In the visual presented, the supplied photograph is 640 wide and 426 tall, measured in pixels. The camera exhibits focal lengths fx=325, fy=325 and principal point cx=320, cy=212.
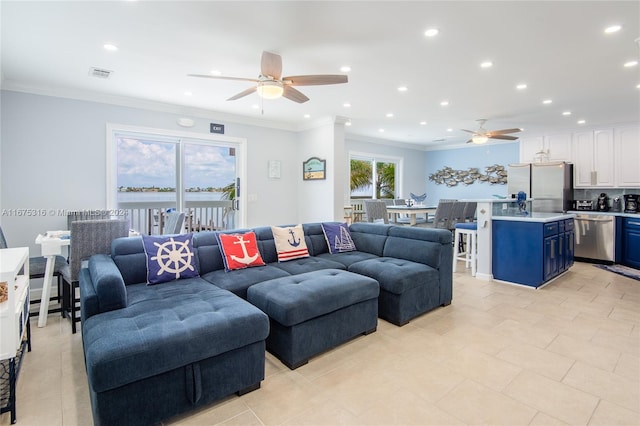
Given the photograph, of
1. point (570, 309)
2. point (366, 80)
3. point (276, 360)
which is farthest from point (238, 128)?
point (570, 309)

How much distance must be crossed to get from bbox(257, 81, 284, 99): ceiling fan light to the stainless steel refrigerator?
602cm

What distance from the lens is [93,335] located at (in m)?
1.76

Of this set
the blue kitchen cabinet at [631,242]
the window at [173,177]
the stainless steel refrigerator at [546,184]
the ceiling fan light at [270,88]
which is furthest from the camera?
the stainless steel refrigerator at [546,184]

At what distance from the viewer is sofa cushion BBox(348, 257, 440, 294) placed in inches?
120

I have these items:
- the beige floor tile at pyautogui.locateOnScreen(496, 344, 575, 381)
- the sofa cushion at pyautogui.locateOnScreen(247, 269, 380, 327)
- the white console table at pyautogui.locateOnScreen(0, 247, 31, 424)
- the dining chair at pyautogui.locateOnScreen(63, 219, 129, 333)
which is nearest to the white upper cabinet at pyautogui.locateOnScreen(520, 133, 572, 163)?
the beige floor tile at pyautogui.locateOnScreen(496, 344, 575, 381)

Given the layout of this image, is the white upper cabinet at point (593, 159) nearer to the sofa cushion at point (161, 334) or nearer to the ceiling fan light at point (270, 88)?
the ceiling fan light at point (270, 88)

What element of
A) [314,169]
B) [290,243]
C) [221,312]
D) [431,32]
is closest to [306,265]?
[290,243]

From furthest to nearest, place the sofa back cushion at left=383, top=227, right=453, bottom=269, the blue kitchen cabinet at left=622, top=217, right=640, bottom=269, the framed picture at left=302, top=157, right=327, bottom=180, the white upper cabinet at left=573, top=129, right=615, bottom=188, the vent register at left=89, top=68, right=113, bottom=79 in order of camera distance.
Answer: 1. the white upper cabinet at left=573, top=129, right=615, bottom=188
2. the framed picture at left=302, top=157, right=327, bottom=180
3. the blue kitchen cabinet at left=622, top=217, right=640, bottom=269
4. the vent register at left=89, top=68, right=113, bottom=79
5. the sofa back cushion at left=383, top=227, right=453, bottom=269

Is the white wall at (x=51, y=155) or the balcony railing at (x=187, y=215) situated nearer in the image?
the white wall at (x=51, y=155)

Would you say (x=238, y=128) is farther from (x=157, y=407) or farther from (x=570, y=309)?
(x=570, y=309)

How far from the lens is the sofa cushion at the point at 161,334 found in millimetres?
1583

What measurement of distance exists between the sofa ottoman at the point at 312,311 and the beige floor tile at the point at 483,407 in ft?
2.94

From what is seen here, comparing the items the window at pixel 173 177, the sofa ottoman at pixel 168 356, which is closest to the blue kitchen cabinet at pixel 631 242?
the sofa ottoman at pixel 168 356

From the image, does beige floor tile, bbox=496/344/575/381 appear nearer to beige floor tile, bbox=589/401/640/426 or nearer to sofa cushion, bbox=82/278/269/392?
beige floor tile, bbox=589/401/640/426
